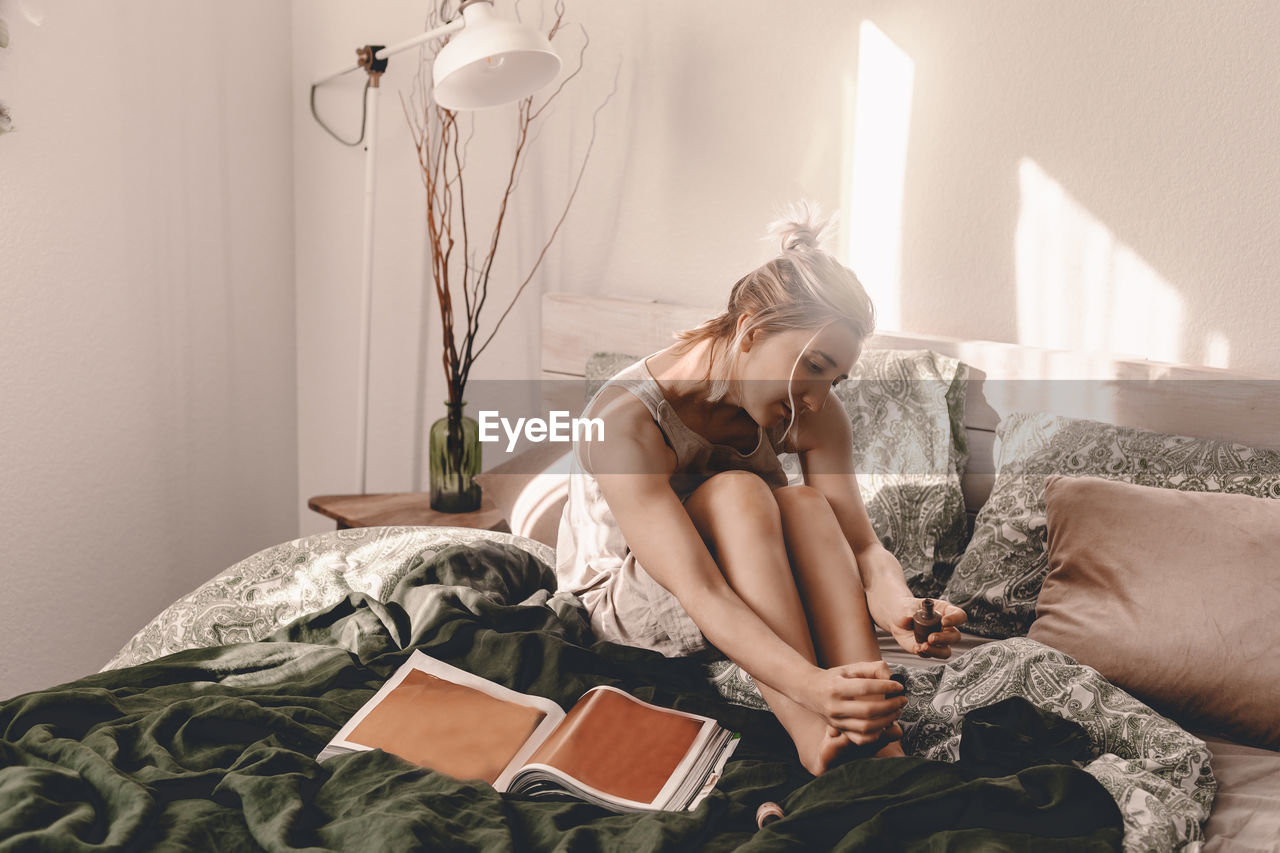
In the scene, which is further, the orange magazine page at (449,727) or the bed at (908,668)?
the orange magazine page at (449,727)

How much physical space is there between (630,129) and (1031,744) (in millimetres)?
1662

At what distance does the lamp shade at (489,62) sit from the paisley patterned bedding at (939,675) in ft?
2.87

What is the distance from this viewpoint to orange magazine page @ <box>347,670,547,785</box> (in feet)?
3.76

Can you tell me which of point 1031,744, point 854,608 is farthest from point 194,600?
point 1031,744

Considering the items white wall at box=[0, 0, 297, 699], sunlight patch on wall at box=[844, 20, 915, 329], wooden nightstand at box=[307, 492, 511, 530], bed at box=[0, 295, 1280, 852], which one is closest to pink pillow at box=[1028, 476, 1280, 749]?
bed at box=[0, 295, 1280, 852]

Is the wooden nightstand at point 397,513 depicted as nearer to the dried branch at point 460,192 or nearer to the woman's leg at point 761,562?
the dried branch at point 460,192

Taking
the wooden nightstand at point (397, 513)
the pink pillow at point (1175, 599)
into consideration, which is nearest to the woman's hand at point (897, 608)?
the pink pillow at point (1175, 599)

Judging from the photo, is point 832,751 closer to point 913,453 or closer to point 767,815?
point 767,815

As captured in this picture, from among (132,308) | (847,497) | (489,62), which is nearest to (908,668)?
(847,497)

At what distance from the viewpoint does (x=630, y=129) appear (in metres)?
2.35

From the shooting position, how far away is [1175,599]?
139cm

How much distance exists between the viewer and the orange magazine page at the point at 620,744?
1.12 m

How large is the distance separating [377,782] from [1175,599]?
1.09m

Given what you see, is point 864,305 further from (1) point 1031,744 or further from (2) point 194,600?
(2) point 194,600
